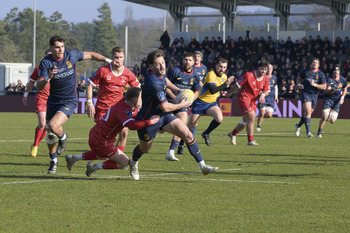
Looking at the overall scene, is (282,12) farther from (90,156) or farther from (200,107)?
(90,156)

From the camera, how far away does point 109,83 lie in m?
12.9

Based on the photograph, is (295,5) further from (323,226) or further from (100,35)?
(100,35)

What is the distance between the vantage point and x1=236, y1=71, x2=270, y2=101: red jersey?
17.6m

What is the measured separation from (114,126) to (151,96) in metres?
0.73

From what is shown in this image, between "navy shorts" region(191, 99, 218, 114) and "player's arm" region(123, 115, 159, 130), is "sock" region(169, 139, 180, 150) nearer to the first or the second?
"navy shorts" region(191, 99, 218, 114)

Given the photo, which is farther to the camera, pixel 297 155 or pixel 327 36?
pixel 327 36

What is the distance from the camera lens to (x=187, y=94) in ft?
32.5

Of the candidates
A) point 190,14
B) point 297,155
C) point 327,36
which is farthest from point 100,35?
point 297,155

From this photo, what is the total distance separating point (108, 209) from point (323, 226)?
2.30 metres

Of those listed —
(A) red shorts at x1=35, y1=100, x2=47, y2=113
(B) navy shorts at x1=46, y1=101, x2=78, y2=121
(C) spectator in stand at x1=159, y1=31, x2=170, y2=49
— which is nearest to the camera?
(B) navy shorts at x1=46, y1=101, x2=78, y2=121

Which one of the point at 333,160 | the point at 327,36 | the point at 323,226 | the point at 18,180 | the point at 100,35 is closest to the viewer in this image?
the point at 323,226

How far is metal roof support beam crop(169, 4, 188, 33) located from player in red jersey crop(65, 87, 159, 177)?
141 ft

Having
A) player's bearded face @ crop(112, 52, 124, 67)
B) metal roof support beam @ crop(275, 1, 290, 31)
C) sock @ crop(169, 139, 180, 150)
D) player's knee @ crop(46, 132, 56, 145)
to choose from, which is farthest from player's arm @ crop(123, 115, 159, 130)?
metal roof support beam @ crop(275, 1, 290, 31)

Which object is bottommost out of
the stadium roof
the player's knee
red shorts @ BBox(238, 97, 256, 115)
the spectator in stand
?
Result: the player's knee
